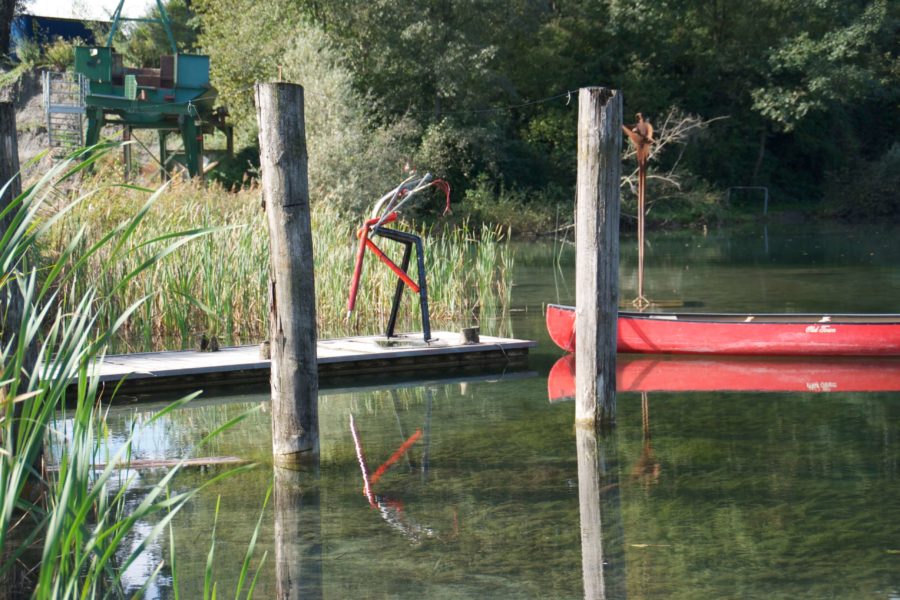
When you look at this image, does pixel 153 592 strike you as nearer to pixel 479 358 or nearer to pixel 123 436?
pixel 123 436

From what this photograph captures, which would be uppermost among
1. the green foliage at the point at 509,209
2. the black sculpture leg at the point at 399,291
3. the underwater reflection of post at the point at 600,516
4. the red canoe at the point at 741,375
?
the green foliage at the point at 509,209

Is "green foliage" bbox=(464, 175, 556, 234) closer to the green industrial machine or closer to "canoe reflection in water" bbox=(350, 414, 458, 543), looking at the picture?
the green industrial machine

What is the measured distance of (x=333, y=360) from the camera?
969 centimetres

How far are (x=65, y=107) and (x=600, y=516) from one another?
21764mm

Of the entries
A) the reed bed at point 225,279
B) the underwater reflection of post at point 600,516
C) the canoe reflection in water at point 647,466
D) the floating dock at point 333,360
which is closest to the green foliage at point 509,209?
the reed bed at point 225,279

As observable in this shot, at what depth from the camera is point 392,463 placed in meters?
7.01

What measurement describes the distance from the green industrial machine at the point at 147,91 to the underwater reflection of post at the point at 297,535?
733 inches

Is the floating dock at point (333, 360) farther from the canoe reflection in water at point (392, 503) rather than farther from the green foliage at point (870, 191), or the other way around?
the green foliage at point (870, 191)

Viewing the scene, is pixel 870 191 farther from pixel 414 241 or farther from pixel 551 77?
pixel 414 241

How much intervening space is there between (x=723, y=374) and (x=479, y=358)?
2.20 meters

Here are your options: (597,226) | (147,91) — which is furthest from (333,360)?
(147,91)

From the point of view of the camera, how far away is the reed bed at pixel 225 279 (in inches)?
431

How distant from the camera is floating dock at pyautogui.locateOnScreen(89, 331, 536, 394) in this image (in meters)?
9.08

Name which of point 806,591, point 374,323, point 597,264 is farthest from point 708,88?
point 806,591
